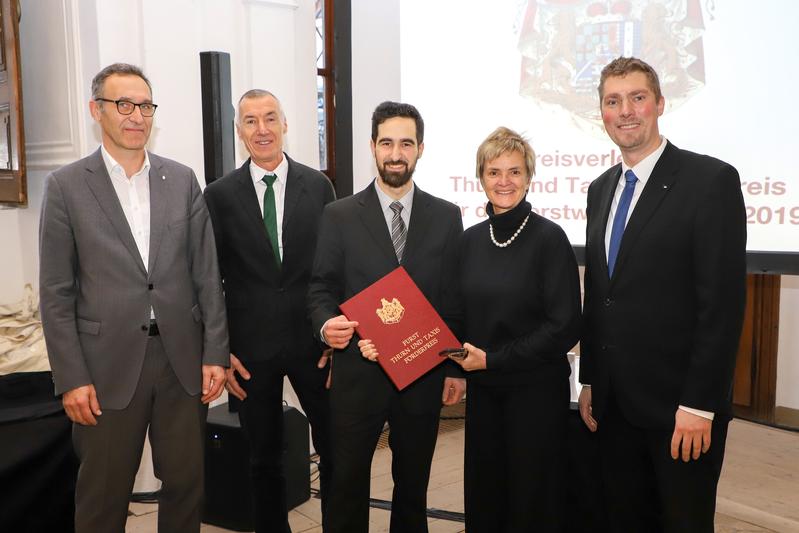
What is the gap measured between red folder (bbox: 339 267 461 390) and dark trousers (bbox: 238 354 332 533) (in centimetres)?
60

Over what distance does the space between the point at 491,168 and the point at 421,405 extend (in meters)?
0.86

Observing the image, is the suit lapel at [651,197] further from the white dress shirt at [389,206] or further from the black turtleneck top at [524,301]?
the white dress shirt at [389,206]

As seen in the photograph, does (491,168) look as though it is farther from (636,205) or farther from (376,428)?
(376,428)

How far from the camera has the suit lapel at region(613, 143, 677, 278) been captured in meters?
1.98

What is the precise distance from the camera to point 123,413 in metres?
2.25

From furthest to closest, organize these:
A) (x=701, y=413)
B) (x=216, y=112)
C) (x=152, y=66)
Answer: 1. (x=152, y=66)
2. (x=216, y=112)
3. (x=701, y=413)

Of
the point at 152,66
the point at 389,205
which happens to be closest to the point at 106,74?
the point at 389,205

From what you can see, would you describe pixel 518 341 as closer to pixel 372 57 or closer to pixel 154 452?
pixel 154 452

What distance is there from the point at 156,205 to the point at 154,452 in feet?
2.87

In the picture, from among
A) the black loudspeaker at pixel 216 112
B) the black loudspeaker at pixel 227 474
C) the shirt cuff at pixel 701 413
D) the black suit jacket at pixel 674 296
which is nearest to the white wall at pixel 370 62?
the black loudspeaker at pixel 216 112

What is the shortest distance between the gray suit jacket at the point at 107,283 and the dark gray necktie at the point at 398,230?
74 centimetres

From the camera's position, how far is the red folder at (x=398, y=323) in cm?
220

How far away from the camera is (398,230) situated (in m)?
2.39

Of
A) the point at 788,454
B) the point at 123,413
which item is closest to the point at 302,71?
the point at 123,413
